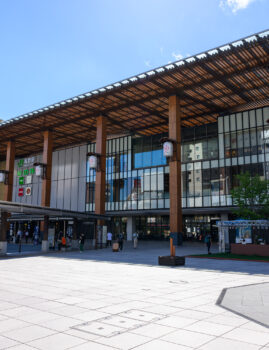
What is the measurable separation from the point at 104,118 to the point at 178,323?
4288cm

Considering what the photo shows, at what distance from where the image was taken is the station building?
37469 mm

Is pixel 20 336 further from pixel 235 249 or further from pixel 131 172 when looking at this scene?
pixel 131 172

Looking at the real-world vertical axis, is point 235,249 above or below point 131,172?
below

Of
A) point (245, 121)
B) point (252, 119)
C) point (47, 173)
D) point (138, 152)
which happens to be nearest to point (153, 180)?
point (138, 152)

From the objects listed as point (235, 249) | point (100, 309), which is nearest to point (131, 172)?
point (235, 249)

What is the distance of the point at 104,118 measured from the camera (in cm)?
4856

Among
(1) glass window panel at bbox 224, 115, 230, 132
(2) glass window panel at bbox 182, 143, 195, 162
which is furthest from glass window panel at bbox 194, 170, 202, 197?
(1) glass window panel at bbox 224, 115, 230, 132

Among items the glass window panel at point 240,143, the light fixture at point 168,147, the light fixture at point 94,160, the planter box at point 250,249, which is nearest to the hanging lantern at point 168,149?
the light fixture at point 168,147

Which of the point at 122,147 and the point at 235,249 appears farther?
the point at 122,147

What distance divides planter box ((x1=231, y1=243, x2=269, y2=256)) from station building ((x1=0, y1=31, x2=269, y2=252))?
10.2 meters

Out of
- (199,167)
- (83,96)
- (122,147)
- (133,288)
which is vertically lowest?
(133,288)

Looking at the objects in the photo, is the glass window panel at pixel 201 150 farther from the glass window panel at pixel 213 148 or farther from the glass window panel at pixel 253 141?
the glass window panel at pixel 253 141

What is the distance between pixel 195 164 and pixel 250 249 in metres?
22.1

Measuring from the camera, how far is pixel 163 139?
130ft
